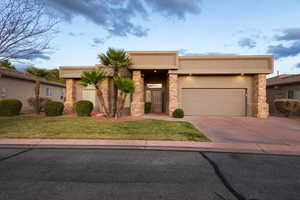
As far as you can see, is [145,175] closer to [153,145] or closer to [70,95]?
[153,145]

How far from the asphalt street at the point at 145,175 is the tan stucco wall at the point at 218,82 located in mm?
8514

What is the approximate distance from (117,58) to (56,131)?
5761 millimetres

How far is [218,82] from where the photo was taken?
12.3 meters

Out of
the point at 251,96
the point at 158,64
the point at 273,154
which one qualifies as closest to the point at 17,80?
the point at 158,64

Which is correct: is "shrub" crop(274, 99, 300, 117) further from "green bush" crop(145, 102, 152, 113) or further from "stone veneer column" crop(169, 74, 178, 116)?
"green bush" crop(145, 102, 152, 113)

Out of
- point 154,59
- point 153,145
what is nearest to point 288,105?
point 154,59

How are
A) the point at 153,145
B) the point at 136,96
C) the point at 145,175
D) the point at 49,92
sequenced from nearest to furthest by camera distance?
the point at 145,175, the point at 153,145, the point at 136,96, the point at 49,92

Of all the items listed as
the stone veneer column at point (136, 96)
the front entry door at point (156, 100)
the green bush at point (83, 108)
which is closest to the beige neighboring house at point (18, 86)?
the green bush at point (83, 108)

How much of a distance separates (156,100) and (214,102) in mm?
5706

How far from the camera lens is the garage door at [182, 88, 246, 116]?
12.2 meters

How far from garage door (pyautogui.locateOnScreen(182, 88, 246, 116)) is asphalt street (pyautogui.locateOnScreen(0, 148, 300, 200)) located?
8.08 m

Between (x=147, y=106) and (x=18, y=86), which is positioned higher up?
(x=18, y=86)

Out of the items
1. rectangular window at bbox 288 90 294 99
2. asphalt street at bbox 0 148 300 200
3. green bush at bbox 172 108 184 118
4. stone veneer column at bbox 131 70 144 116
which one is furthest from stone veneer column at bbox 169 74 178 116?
rectangular window at bbox 288 90 294 99

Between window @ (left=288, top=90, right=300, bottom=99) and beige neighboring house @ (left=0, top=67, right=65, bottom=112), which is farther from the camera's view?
beige neighboring house @ (left=0, top=67, right=65, bottom=112)
